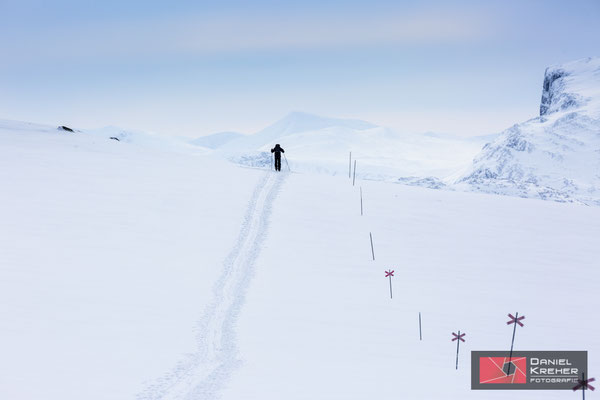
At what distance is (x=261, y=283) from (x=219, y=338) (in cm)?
394

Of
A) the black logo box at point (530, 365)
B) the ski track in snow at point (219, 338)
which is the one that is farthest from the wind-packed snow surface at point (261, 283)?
the black logo box at point (530, 365)

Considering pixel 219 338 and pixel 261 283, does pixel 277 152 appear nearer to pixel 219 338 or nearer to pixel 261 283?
pixel 261 283

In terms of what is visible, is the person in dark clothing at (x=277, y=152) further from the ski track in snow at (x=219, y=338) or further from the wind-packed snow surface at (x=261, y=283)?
the ski track in snow at (x=219, y=338)

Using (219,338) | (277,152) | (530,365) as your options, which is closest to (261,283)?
(219,338)

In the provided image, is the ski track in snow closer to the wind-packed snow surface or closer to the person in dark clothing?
the wind-packed snow surface

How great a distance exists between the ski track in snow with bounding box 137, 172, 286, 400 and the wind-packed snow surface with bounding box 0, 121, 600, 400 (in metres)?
0.06

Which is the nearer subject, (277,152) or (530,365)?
(530,365)

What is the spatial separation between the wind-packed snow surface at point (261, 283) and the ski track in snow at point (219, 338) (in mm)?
57

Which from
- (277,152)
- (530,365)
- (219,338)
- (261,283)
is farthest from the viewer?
(277,152)

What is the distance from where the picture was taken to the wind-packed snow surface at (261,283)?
39.0ft

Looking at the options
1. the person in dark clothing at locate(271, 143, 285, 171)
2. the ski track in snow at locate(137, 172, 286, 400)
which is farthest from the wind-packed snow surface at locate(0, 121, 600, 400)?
the person in dark clothing at locate(271, 143, 285, 171)

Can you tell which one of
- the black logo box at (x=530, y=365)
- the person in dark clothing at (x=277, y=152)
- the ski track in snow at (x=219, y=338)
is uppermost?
the person in dark clothing at (x=277, y=152)

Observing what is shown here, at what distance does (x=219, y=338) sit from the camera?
13.5 m

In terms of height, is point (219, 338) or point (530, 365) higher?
point (219, 338)
